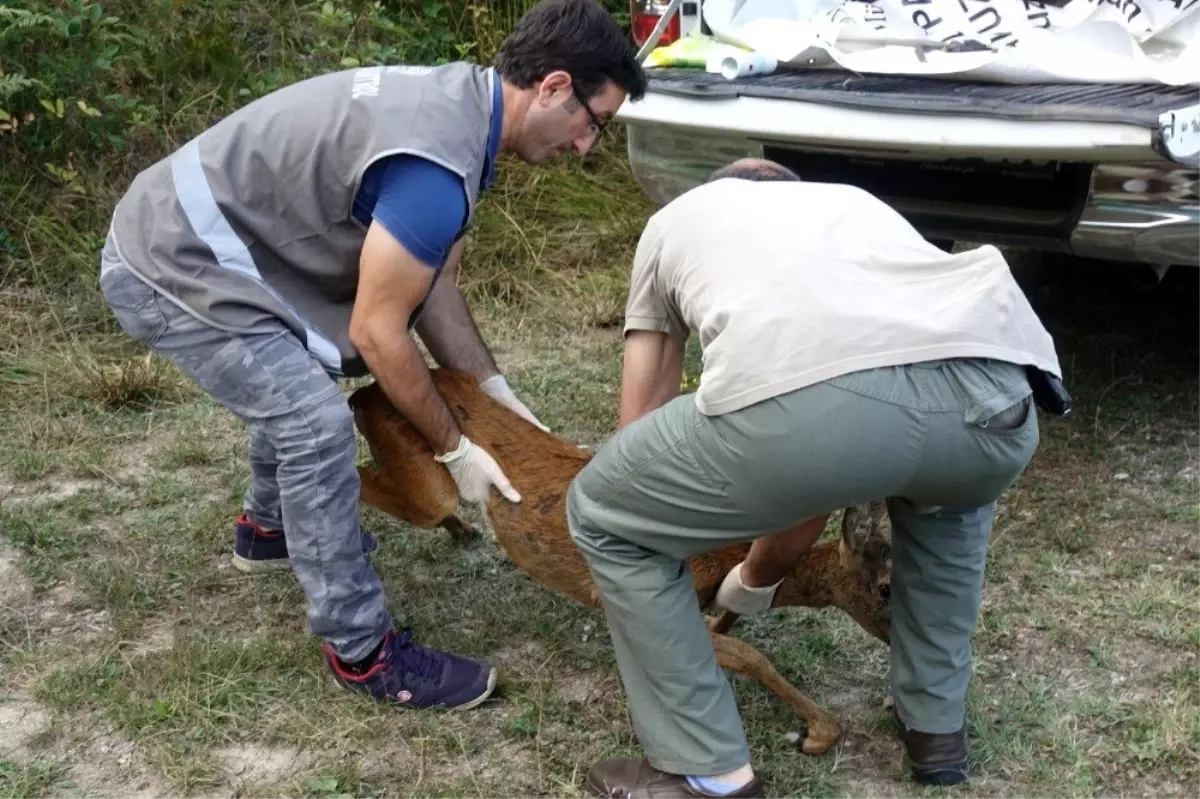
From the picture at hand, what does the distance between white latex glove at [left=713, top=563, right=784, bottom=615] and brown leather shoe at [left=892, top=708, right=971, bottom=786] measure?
48cm

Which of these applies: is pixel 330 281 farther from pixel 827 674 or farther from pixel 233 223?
pixel 827 674

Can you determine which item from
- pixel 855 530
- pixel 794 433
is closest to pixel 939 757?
pixel 855 530

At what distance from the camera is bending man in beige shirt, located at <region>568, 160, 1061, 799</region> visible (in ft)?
8.12

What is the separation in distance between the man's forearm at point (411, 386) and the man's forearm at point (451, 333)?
435 millimetres

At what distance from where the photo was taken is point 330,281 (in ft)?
10.5

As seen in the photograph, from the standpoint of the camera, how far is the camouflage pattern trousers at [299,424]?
3.09 meters

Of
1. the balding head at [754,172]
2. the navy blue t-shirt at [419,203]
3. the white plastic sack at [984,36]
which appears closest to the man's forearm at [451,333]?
the navy blue t-shirt at [419,203]

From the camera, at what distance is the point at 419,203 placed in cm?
289

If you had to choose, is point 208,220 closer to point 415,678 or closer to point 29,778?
point 415,678

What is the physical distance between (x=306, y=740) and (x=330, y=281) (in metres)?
1.15

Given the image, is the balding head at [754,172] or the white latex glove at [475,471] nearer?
the balding head at [754,172]

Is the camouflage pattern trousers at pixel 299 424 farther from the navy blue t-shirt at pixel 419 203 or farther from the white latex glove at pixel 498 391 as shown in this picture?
the white latex glove at pixel 498 391

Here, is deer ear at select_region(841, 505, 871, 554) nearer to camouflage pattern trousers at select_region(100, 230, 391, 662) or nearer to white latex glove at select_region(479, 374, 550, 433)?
white latex glove at select_region(479, 374, 550, 433)

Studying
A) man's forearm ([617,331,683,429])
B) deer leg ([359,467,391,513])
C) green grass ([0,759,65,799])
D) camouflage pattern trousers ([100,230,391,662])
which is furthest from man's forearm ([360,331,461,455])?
green grass ([0,759,65,799])
